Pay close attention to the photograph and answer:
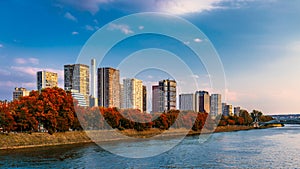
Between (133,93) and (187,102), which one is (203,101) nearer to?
(187,102)

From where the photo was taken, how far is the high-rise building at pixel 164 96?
81000mm

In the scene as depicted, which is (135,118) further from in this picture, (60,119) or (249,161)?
(249,161)

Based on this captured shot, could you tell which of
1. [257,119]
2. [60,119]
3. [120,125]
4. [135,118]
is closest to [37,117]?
[60,119]

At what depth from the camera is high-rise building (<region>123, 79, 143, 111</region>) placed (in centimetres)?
4626

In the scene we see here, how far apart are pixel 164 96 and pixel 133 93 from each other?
37485 millimetres

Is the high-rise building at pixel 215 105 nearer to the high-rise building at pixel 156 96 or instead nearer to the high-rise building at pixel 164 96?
the high-rise building at pixel 164 96

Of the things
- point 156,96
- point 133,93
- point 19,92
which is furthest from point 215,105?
point 133,93

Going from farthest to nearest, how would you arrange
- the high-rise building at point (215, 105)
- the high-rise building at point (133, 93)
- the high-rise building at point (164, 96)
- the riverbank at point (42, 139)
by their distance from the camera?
1. the high-rise building at point (215, 105)
2. the high-rise building at point (164, 96)
3. the high-rise building at point (133, 93)
4. the riverbank at point (42, 139)

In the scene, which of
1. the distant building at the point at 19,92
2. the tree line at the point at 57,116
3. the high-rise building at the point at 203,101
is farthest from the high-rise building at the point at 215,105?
the tree line at the point at 57,116

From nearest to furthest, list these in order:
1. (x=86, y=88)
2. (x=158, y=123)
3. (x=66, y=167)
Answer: (x=66, y=167)
(x=158, y=123)
(x=86, y=88)

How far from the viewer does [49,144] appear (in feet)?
120

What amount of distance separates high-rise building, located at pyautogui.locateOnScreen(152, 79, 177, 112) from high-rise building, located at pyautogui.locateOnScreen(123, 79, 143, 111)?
18.5 meters

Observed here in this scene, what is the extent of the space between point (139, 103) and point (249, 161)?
34464 mm

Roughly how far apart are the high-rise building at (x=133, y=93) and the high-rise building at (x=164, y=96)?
729 inches
